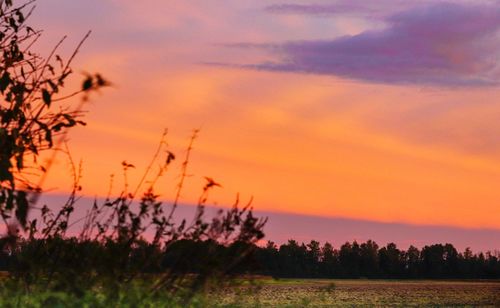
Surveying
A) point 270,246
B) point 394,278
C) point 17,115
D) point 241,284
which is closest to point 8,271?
point 17,115

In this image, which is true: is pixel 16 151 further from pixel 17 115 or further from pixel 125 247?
pixel 125 247

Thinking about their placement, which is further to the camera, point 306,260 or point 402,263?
point 402,263

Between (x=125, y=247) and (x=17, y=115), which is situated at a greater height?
(x=17, y=115)

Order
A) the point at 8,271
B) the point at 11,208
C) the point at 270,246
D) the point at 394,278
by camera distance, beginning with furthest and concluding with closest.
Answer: the point at 394,278, the point at 270,246, the point at 8,271, the point at 11,208

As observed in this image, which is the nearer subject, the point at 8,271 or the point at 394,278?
the point at 8,271

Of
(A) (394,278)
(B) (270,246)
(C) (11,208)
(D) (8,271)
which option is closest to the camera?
(C) (11,208)

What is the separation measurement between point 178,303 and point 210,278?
414mm

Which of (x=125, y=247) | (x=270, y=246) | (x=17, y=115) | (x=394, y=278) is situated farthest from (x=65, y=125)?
(x=394, y=278)

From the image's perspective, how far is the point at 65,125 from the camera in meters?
8.03

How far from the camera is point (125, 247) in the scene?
8.23 meters

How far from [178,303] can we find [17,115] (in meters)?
2.45

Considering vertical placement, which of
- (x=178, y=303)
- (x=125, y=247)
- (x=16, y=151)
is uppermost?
(x=16, y=151)

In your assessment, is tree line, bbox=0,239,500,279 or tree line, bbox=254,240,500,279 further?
tree line, bbox=254,240,500,279

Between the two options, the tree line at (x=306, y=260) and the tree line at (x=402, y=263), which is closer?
the tree line at (x=306, y=260)
